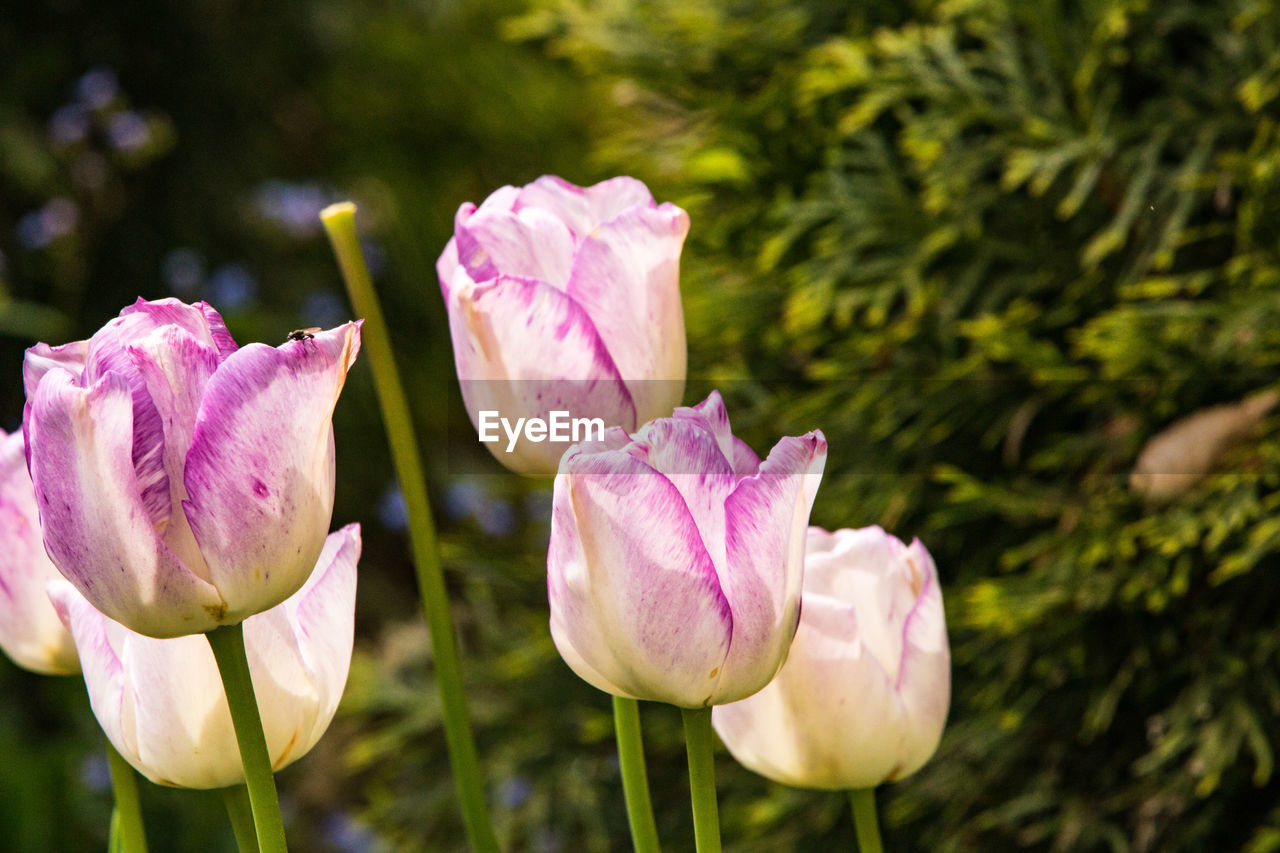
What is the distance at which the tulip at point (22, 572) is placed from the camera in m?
0.31

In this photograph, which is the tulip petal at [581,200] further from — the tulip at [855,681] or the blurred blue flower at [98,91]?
the blurred blue flower at [98,91]

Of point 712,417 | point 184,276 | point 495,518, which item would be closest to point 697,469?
point 712,417

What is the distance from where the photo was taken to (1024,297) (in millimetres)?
811

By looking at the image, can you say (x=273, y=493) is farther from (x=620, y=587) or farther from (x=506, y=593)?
(x=506, y=593)

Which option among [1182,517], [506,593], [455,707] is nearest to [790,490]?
[455,707]

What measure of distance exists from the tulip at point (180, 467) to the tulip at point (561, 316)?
0.07 metres

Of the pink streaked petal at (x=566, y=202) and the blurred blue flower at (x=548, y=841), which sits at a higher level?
the pink streaked petal at (x=566, y=202)

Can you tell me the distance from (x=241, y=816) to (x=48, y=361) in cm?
12

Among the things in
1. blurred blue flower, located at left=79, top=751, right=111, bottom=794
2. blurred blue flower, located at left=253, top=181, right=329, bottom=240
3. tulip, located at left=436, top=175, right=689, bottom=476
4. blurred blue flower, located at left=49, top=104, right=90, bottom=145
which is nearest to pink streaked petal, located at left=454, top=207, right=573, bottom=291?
tulip, located at left=436, top=175, right=689, bottom=476

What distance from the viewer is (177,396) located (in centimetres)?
24

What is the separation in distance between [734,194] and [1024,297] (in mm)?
237

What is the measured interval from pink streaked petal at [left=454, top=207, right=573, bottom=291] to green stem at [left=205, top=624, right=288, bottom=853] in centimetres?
11

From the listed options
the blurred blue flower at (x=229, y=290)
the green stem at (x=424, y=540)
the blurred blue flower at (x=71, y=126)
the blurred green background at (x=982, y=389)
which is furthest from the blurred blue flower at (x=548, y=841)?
the blurred blue flower at (x=71, y=126)

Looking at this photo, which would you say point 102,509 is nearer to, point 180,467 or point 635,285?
point 180,467
